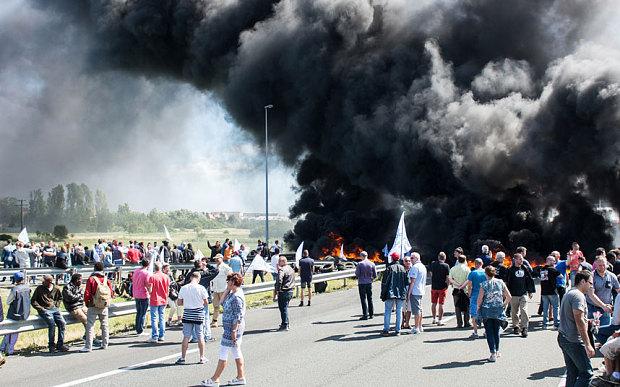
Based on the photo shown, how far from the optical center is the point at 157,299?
12906 mm

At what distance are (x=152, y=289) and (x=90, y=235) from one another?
92755 millimetres

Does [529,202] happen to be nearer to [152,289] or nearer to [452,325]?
[452,325]

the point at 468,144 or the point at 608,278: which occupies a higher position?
the point at 468,144

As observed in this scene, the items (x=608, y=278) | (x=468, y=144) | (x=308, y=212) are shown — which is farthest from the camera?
(x=308, y=212)

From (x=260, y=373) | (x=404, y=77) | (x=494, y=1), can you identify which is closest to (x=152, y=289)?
(x=260, y=373)

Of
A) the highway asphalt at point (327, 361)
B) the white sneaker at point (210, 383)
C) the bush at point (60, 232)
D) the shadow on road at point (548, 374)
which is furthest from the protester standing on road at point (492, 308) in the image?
the bush at point (60, 232)

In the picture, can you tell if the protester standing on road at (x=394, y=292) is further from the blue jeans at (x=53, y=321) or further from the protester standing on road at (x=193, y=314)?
the blue jeans at (x=53, y=321)

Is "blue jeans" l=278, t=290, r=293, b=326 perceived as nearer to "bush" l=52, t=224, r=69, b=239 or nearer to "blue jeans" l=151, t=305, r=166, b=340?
"blue jeans" l=151, t=305, r=166, b=340

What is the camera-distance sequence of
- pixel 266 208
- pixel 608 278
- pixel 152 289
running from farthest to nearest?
pixel 266 208 → pixel 152 289 → pixel 608 278

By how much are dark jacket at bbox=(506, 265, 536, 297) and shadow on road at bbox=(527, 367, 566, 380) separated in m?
3.35

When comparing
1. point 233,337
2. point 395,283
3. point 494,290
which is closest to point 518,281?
point 395,283

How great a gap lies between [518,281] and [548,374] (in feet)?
12.8

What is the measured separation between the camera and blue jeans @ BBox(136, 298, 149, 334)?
13.4m

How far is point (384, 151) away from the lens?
139 feet
